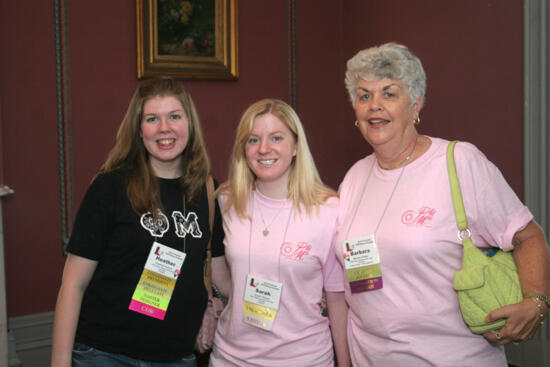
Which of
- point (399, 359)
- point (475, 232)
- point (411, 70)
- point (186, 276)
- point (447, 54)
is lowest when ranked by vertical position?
point (399, 359)

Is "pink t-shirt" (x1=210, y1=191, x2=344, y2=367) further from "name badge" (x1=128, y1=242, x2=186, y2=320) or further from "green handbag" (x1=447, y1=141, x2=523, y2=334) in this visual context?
"green handbag" (x1=447, y1=141, x2=523, y2=334)

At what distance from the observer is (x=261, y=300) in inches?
73.7

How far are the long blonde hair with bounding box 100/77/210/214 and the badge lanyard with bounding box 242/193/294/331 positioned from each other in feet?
1.35

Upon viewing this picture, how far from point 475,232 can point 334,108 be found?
3.06 meters

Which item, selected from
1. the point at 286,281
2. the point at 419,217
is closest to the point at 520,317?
the point at 419,217

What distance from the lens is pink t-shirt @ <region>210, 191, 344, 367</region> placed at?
1.87m

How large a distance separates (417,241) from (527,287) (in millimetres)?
378

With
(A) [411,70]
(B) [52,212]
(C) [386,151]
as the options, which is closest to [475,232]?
(C) [386,151]

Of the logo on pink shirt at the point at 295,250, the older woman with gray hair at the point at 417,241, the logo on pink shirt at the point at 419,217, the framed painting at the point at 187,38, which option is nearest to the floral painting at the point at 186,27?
the framed painting at the point at 187,38

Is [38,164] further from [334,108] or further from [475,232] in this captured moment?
[475,232]

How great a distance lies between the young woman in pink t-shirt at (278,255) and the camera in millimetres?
1874

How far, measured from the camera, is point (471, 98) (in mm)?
3350

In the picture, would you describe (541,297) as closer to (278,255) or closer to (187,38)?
(278,255)

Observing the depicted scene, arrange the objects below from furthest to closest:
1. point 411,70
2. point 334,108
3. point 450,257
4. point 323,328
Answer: point 334,108 < point 323,328 < point 411,70 < point 450,257
